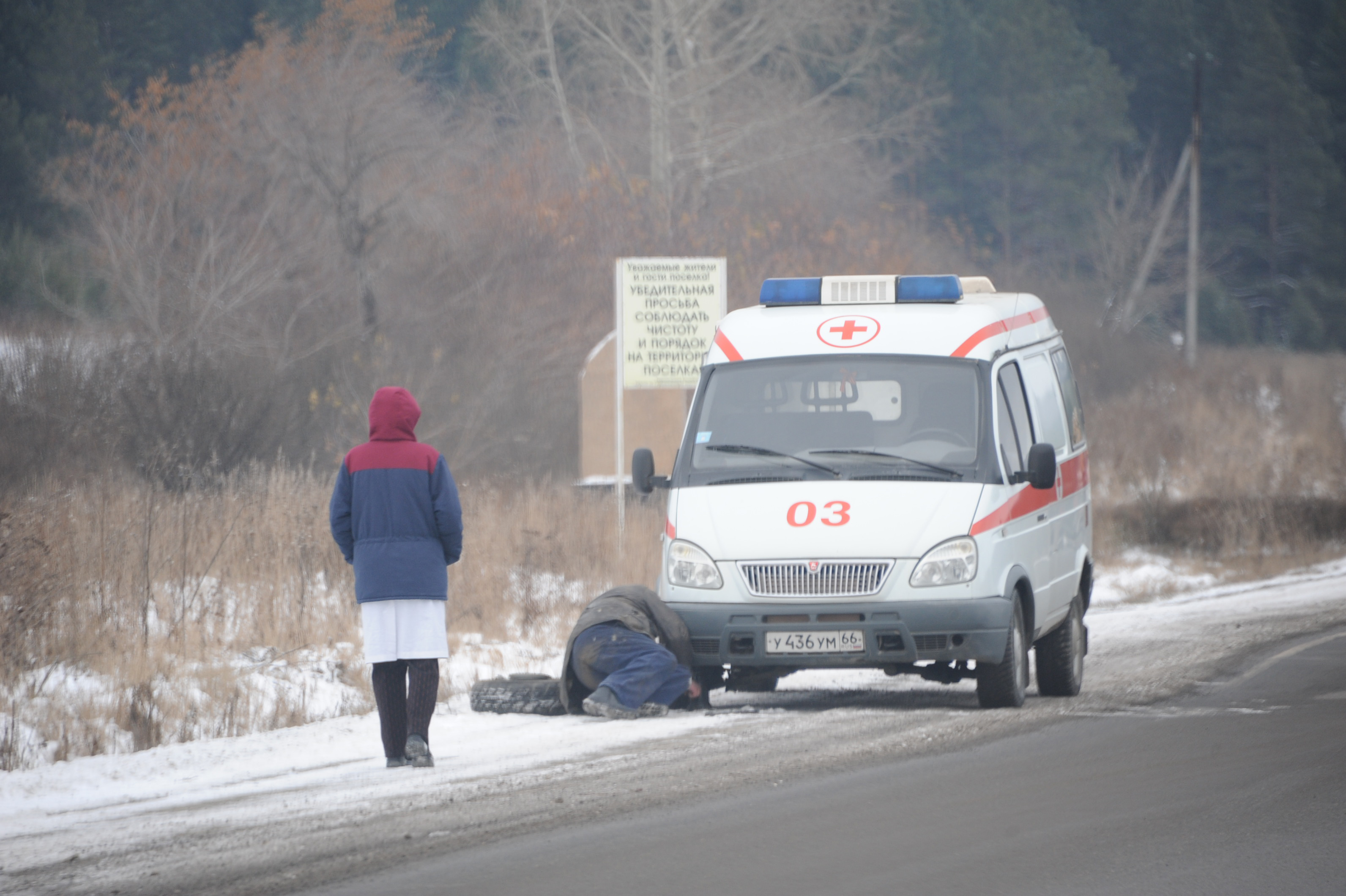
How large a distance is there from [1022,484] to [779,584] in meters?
→ 1.69

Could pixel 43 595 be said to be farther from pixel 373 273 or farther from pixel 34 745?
pixel 373 273

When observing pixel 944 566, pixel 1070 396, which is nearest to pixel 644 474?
pixel 944 566

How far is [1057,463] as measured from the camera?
10.1m

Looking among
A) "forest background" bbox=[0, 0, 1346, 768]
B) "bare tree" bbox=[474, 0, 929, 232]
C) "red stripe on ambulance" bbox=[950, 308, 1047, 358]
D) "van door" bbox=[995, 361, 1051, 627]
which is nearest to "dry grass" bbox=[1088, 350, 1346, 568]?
"forest background" bbox=[0, 0, 1346, 768]

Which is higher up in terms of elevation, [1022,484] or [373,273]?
[373,273]

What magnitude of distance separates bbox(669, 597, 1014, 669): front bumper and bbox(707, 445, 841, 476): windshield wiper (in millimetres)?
Result: 829

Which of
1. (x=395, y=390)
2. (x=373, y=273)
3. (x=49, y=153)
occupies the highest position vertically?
(x=49, y=153)

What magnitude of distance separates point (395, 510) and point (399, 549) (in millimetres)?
189

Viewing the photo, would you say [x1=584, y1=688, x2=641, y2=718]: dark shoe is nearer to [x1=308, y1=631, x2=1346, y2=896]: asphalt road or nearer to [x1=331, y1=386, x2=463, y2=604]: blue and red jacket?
[x1=331, y1=386, x2=463, y2=604]: blue and red jacket

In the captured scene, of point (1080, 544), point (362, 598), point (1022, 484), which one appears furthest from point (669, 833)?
point (1080, 544)

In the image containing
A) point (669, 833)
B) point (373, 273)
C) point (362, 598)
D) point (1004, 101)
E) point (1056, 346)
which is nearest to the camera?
point (669, 833)

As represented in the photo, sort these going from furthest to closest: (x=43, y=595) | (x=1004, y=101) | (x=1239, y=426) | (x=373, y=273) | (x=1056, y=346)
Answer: (x=1004, y=101) < (x=1239, y=426) < (x=373, y=273) < (x=1056, y=346) < (x=43, y=595)

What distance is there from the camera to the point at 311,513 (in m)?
14.3

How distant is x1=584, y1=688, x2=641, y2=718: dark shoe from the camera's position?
9.20m
